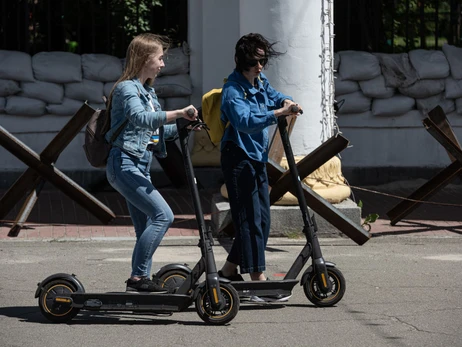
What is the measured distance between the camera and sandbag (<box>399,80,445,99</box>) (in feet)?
42.8

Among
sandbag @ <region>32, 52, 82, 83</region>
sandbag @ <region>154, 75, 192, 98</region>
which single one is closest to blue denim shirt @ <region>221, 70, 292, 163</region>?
sandbag @ <region>154, 75, 192, 98</region>

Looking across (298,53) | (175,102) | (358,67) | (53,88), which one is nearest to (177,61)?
(175,102)

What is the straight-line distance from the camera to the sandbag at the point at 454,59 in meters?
13.1

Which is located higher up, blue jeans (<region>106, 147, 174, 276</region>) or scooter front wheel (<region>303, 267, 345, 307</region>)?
blue jeans (<region>106, 147, 174, 276</region>)

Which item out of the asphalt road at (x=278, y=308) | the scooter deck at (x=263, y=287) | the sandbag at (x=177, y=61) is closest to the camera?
the asphalt road at (x=278, y=308)

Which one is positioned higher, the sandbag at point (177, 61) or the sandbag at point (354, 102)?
the sandbag at point (177, 61)

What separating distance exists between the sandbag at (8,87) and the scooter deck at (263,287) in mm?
6882

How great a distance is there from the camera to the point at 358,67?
12891mm

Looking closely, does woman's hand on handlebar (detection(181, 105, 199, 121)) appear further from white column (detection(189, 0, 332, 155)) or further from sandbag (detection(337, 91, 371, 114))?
sandbag (detection(337, 91, 371, 114))

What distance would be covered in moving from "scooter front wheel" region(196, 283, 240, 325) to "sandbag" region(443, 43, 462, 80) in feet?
24.8

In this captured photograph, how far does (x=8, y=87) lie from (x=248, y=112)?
6.71 meters

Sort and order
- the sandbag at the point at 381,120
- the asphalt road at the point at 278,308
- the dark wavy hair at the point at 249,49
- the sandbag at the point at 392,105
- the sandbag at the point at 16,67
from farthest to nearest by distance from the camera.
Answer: the sandbag at the point at 381,120
the sandbag at the point at 392,105
the sandbag at the point at 16,67
the dark wavy hair at the point at 249,49
the asphalt road at the point at 278,308

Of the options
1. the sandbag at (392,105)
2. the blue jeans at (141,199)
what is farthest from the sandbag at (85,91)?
the blue jeans at (141,199)

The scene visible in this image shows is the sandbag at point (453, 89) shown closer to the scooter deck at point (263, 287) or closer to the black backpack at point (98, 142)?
the scooter deck at point (263, 287)
